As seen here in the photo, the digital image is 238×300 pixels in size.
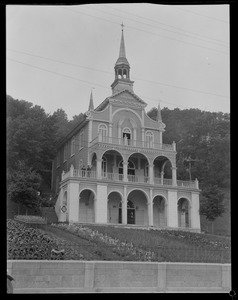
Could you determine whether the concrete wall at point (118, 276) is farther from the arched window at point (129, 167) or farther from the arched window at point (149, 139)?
the arched window at point (149, 139)

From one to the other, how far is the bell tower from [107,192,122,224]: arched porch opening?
270 centimetres

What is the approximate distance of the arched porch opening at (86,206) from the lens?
30.7 ft

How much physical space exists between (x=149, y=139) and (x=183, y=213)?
2.09m

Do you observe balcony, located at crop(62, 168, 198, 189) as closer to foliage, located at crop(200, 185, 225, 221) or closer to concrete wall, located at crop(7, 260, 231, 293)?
foliage, located at crop(200, 185, 225, 221)

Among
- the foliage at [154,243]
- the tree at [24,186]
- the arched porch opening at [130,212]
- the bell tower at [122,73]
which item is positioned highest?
the bell tower at [122,73]

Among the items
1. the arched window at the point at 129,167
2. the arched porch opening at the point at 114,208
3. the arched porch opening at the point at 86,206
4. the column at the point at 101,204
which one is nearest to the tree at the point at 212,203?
the arched window at the point at 129,167

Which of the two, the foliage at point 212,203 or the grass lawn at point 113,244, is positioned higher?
the foliage at point 212,203

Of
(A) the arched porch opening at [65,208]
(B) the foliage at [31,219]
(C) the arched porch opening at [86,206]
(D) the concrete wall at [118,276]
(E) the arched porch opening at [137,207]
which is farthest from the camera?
(E) the arched porch opening at [137,207]

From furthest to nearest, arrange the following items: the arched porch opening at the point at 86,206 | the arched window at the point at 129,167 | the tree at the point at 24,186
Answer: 1. the arched window at the point at 129,167
2. the arched porch opening at the point at 86,206
3. the tree at the point at 24,186

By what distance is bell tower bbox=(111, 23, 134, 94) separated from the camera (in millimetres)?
8727

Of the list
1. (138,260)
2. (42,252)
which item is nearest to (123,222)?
(138,260)

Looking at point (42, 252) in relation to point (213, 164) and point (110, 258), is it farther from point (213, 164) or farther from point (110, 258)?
point (213, 164)

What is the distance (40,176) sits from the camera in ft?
28.7

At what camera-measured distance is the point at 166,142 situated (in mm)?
10172
